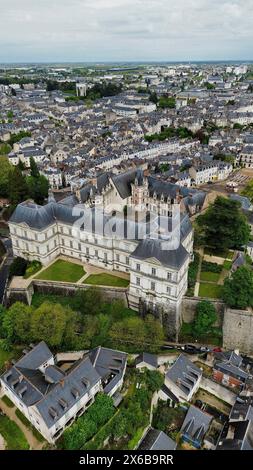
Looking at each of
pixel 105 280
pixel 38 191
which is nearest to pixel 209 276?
pixel 105 280

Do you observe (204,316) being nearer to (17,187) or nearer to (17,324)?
(17,324)

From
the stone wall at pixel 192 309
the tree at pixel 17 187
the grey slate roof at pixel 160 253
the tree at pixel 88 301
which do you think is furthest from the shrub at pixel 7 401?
the tree at pixel 17 187

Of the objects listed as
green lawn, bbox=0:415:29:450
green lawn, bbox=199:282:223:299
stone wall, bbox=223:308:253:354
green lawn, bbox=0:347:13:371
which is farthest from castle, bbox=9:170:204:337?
green lawn, bbox=0:415:29:450

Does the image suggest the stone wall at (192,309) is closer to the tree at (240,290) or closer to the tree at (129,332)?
the tree at (240,290)

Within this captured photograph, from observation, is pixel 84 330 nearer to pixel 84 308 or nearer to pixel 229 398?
pixel 84 308

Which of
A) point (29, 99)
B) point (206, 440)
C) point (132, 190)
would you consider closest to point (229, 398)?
point (206, 440)

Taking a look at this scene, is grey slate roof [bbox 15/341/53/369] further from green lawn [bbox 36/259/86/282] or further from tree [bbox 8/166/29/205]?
tree [bbox 8/166/29/205]

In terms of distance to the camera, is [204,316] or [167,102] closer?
[204,316]
